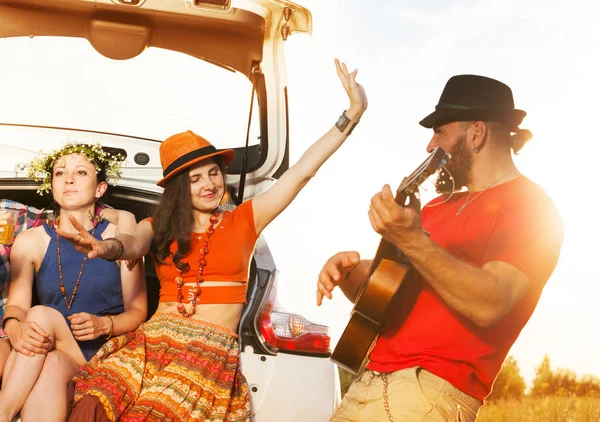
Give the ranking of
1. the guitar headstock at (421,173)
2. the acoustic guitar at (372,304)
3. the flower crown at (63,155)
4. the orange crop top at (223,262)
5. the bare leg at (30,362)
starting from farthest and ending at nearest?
the flower crown at (63,155), the orange crop top at (223,262), the bare leg at (30,362), the acoustic guitar at (372,304), the guitar headstock at (421,173)

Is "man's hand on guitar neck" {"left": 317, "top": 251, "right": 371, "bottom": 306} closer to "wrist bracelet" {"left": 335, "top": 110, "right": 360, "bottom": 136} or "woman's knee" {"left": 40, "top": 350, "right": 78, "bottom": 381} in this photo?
"wrist bracelet" {"left": 335, "top": 110, "right": 360, "bottom": 136}

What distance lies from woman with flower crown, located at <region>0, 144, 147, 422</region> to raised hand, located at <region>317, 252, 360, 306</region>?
1.16m

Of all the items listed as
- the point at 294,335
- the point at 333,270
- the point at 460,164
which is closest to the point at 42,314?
the point at 294,335

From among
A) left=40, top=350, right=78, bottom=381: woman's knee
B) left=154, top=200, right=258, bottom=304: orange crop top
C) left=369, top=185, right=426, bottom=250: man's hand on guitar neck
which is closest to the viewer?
left=369, top=185, right=426, bottom=250: man's hand on guitar neck

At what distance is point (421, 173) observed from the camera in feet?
7.63

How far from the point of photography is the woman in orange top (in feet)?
10.6

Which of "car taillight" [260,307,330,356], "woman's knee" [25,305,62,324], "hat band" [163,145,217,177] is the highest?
"hat band" [163,145,217,177]

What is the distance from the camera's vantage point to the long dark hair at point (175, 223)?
11.6ft

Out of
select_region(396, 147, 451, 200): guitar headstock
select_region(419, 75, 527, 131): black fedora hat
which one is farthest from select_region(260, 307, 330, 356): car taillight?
select_region(396, 147, 451, 200): guitar headstock

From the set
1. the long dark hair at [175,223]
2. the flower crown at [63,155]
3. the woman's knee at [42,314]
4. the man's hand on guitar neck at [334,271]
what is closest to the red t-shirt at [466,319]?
the man's hand on guitar neck at [334,271]

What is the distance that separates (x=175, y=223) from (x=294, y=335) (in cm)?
66

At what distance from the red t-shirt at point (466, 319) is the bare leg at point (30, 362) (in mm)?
1357

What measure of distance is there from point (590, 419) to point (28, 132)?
8.02m

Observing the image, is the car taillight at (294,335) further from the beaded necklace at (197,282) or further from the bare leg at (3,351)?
the bare leg at (3,351)
